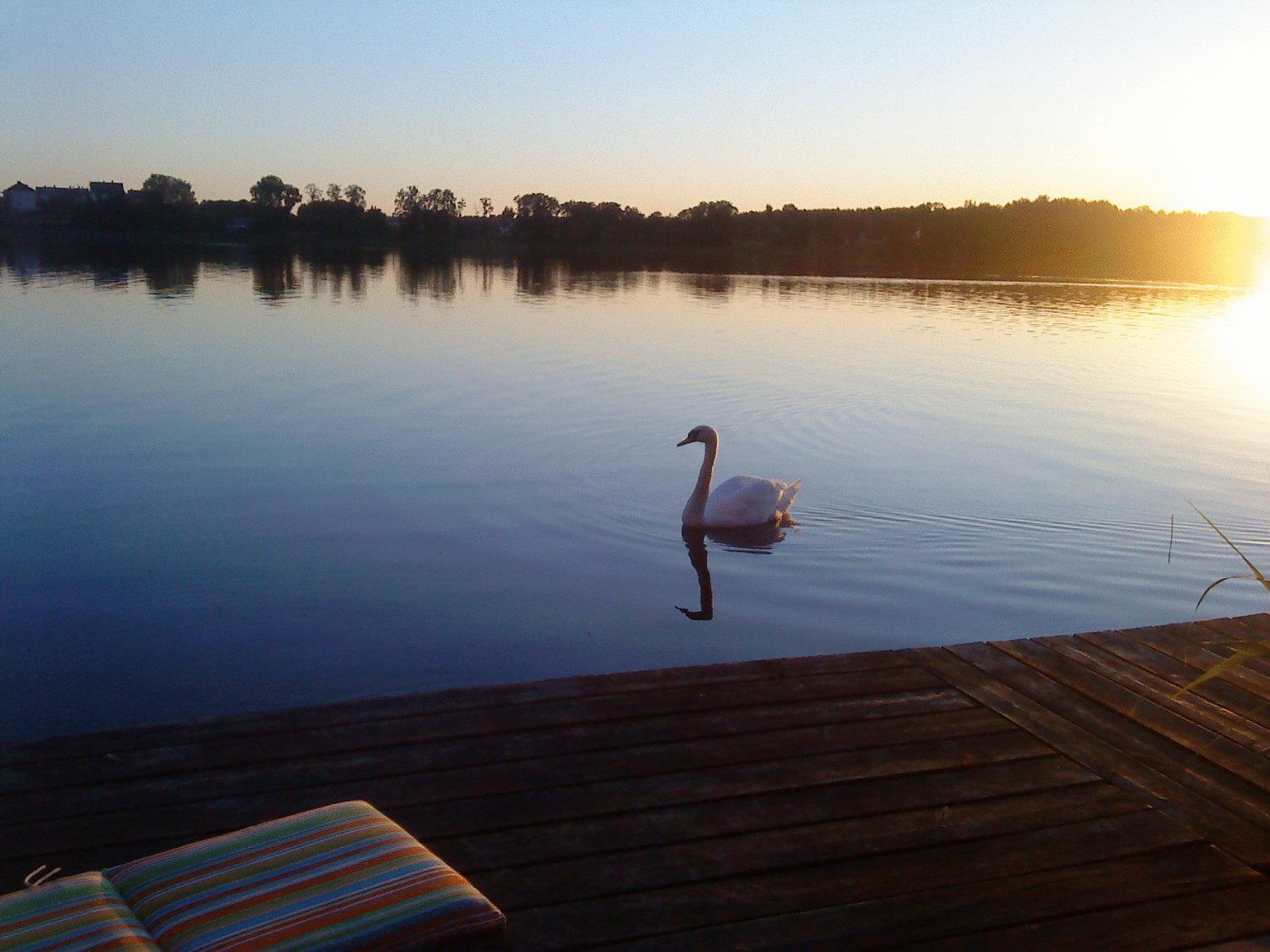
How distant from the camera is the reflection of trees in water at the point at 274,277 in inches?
1342

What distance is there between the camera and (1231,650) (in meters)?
5.53

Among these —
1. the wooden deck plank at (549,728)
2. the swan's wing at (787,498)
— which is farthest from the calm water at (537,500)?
the wooden deck plank at (549,728)

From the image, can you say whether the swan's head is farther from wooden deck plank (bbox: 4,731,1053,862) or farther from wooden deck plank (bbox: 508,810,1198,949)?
wooden deck plank (bbox: 508,810,1198,949)

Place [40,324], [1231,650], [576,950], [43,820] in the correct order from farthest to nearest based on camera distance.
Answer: [40,324], [1231,650], [43,820], [576,950]

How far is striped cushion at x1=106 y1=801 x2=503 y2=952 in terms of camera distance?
2.78 metres

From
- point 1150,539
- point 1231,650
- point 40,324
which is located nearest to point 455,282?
point 40,324

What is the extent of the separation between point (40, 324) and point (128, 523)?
55.0 feet

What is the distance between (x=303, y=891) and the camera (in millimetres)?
2934

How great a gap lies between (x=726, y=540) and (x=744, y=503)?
425 mm

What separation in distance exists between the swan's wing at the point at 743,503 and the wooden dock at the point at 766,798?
5215mm

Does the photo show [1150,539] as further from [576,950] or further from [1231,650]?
[576,950]

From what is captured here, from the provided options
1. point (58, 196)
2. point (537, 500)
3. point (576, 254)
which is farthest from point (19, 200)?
point (537, 500)

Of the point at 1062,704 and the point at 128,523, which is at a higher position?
the point at 1062,704

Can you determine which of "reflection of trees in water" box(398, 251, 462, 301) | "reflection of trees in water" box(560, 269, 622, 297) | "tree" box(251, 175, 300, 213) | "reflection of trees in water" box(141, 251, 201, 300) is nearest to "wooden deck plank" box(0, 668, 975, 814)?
"reflection of trees in water" box(141, 251, 201, 300)
